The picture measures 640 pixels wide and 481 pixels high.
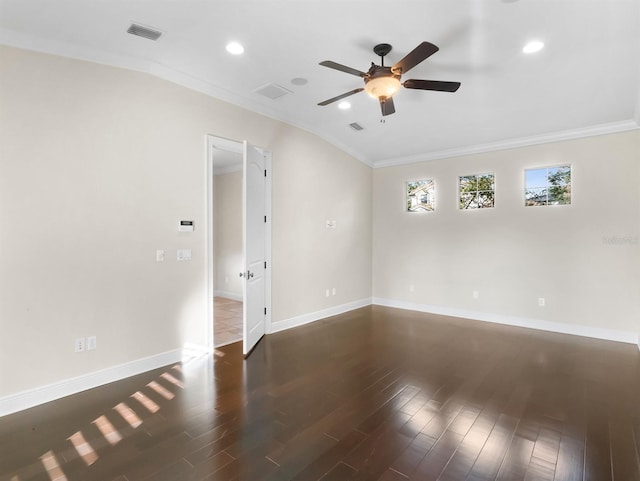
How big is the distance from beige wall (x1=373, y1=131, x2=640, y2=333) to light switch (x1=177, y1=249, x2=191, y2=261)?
4.18 metres

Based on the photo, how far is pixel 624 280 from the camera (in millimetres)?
4484

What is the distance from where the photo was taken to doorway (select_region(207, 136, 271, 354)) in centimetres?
391

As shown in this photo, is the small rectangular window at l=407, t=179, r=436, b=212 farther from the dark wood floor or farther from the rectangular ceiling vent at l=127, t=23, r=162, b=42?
the rectangular ceiling vent at l=127, t=23, r=162, b=42

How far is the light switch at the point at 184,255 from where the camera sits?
365 centimetres

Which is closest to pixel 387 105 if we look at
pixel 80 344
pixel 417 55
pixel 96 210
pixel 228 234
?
pixel 417 55

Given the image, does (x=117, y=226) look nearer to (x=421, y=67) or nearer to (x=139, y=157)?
(x=139, y=157)

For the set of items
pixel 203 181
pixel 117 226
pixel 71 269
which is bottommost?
pixel 71 269

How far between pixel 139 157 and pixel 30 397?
7.59 feet

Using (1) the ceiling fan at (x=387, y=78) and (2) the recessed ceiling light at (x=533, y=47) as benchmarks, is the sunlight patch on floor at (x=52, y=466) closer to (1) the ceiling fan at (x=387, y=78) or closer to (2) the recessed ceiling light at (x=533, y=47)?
(1) the ceiling fan at (x=387, y=78)

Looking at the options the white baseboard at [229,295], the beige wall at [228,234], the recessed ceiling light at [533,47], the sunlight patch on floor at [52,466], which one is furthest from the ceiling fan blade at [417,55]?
the white baseboard at [229,295]

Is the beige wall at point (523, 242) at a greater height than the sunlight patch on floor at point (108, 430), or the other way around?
the beige wall at point (523, 242)

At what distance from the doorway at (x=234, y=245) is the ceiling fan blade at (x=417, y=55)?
195cm

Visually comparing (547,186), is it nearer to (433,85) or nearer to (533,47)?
(533,47)

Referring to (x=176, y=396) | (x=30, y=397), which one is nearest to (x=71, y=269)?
(x=30, y=397)
